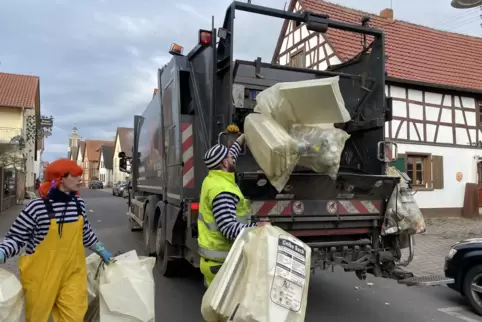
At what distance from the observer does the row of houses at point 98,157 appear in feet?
209

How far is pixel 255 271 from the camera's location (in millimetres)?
2270

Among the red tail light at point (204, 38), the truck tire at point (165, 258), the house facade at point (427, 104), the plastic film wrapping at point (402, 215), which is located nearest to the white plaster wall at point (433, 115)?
the house facade at point (427, 104)

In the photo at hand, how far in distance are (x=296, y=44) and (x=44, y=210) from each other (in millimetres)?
16030

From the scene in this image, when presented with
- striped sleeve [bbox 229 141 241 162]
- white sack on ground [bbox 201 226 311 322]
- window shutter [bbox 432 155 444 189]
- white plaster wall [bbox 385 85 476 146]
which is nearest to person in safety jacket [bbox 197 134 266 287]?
white sack on ground [bbox 201 226 311 322]

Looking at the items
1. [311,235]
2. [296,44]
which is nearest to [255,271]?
[311,235]

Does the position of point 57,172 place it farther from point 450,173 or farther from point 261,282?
point 450,173

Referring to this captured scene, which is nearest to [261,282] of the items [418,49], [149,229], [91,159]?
Answer: [149,229]

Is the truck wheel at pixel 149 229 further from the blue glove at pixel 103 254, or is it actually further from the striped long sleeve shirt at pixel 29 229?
the striped long sleeve shirt at pixel 29 229

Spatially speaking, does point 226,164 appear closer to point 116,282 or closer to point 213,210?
point 213,210

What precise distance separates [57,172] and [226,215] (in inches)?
46.3

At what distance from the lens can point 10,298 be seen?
2316 millimetres

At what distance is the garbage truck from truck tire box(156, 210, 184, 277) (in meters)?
0.04

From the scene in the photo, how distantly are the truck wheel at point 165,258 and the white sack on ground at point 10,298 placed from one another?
310cm

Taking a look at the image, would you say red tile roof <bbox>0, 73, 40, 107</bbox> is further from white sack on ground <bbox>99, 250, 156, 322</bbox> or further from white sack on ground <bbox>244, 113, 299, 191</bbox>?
white sack on ground <bbox>99, 250, 156, 322</bbox>
